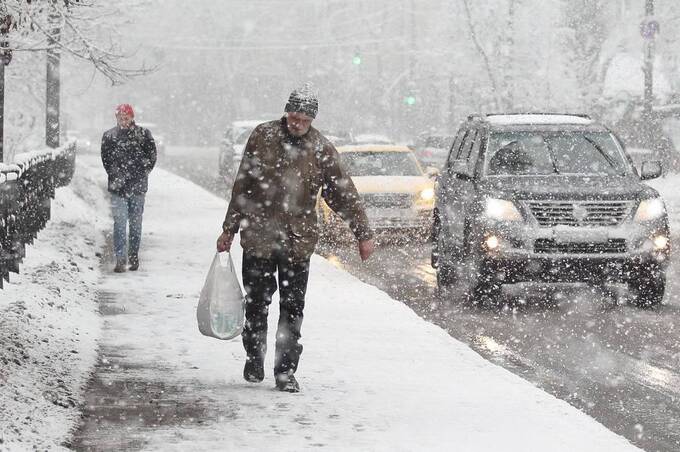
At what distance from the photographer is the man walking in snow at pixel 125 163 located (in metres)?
13.8

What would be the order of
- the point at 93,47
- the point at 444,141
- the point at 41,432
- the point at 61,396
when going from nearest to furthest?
the point at 41,432
the point at 61,396
the point at 93,47
the point at 444,141

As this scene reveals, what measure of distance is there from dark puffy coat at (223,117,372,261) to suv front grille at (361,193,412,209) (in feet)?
38.5

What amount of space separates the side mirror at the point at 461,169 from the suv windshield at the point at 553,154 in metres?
0.23

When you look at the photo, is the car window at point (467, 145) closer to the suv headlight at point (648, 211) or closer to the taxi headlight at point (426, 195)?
the suv headlight at point (648, 211)

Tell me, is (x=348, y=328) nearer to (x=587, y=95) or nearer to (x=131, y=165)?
(x=131, y=165)

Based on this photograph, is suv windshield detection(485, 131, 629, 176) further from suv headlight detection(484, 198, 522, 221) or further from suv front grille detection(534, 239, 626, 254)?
suv front grille detection(534, 239, 626, 254)

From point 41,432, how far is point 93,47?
430 inches

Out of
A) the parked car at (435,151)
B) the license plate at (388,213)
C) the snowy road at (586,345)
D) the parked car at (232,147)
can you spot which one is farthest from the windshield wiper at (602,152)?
the parked car at (435,151)

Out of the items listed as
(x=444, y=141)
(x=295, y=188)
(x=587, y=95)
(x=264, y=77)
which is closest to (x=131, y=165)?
→ (x=295, y=188)

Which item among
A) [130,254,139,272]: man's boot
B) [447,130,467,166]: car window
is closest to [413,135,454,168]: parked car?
[447,130,467,166]: car window

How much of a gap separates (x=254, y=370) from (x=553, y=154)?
5970 millimetres

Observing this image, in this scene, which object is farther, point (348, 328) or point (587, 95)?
point (587, 95)

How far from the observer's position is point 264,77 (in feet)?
327

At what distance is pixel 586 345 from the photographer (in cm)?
1027
